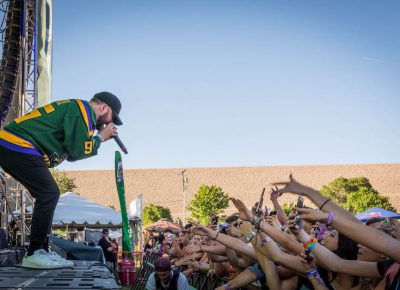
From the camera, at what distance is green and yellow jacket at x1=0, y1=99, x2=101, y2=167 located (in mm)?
3711

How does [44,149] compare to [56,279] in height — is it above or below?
above

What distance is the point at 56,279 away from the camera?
114 inches

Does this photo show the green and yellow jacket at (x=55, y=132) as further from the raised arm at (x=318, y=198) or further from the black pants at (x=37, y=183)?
→ the raised arm at (x=318, y=198)

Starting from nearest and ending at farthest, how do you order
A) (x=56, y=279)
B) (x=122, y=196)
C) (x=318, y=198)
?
(x=56, y=279)
(x=318, y=198)
(x=122, y=196)

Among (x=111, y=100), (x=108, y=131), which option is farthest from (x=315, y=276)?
(x=111, y=100)

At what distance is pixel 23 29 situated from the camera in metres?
14.3

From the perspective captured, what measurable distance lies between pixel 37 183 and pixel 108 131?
66 centimetres

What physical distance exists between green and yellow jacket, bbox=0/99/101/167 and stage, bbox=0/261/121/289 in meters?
0.81

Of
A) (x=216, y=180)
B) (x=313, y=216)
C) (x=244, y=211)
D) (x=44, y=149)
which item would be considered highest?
(x=44, y=149)

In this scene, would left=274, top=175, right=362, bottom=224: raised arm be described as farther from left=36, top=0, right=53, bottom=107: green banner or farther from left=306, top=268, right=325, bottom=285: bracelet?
left=36, top=0, right=53, bottom=107: green banner

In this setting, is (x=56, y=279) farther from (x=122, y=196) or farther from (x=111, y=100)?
(x=122, y=196)

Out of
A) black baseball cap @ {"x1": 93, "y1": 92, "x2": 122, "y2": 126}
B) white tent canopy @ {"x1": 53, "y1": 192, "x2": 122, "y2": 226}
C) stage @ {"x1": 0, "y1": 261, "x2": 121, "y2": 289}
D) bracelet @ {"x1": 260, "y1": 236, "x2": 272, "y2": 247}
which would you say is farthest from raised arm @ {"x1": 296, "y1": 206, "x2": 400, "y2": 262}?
white tent canopy @ {"x1": 53, "y1": 192, "x2": 122, "y2": 226}

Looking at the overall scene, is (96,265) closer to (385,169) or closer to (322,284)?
(322,284)

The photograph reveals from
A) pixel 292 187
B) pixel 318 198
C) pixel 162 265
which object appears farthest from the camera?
pixel 162 265
